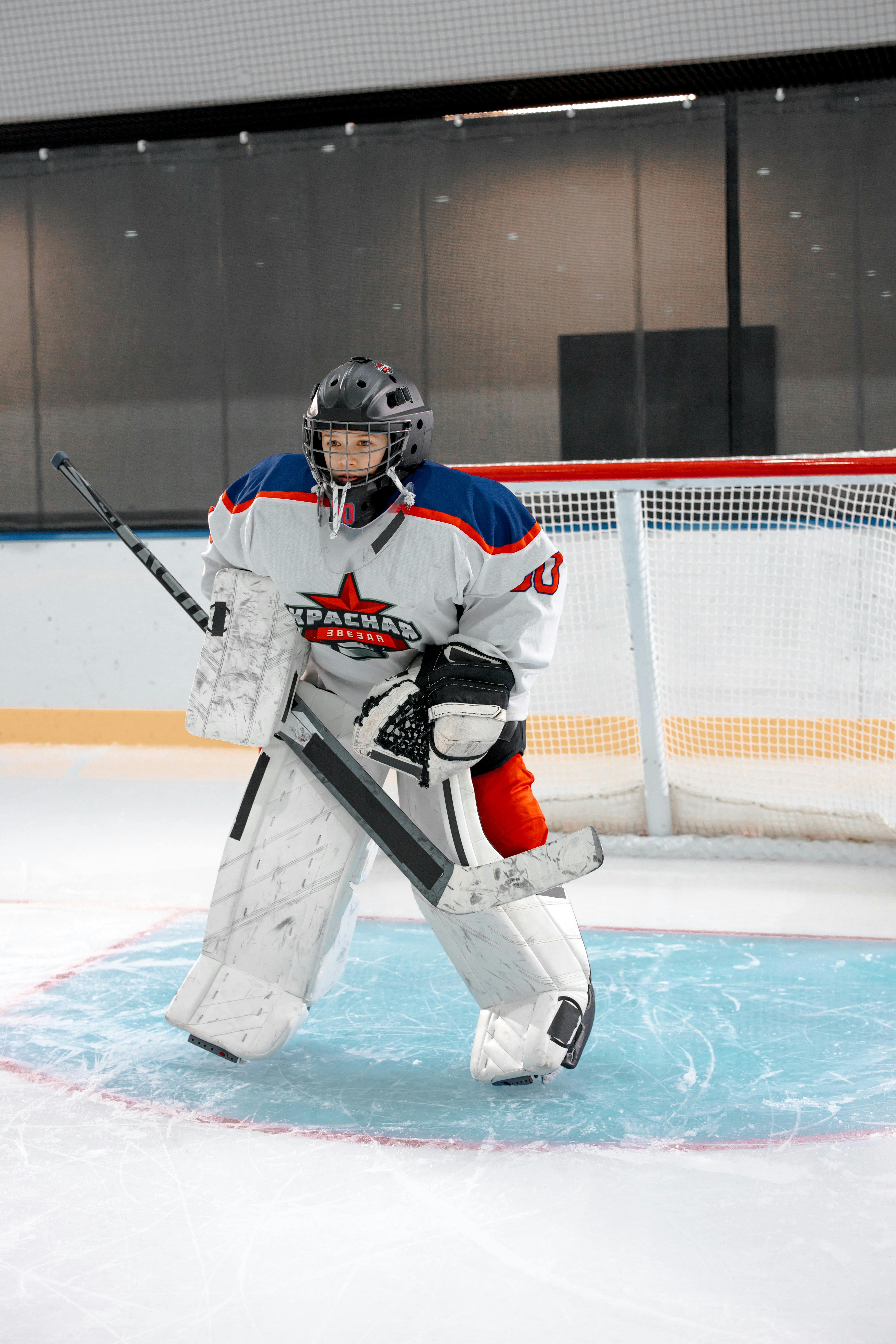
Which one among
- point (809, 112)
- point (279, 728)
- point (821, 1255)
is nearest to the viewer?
point (821, 1255)

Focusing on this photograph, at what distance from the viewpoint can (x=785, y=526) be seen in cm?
395

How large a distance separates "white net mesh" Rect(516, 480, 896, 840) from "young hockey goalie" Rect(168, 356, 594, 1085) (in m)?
1.40

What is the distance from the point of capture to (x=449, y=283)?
16.5 feet

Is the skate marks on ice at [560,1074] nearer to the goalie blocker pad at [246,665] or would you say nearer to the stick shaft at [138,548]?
the goalie blocker pad at [246,665]

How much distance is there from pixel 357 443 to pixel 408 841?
1.85ft

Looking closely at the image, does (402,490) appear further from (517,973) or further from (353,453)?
(517,973)

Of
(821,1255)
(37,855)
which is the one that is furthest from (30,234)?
(821,1255)

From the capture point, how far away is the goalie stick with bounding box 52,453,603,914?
1.66 meters

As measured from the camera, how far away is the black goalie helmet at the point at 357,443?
5.57 feet

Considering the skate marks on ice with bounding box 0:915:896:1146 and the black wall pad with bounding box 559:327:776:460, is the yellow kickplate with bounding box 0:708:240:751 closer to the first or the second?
the black wall pad with bounding box 559:327:776:460

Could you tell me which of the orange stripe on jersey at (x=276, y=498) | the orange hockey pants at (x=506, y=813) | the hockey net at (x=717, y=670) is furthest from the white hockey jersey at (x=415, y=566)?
the hockey net at (x=717, y=670)

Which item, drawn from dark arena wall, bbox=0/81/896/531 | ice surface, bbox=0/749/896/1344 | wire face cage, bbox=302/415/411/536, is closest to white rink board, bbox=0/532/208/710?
dark arena wall, bbox=0/81/896/531

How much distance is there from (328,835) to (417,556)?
1.47 ft

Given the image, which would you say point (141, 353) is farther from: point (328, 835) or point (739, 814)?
point (328, 835)
